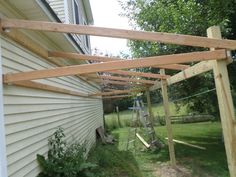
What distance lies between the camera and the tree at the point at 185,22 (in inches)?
411

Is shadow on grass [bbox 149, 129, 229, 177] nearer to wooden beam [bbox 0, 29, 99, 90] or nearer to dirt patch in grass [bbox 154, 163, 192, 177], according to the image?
dirt patch in grass [bbox 154, 163, 192, 177]

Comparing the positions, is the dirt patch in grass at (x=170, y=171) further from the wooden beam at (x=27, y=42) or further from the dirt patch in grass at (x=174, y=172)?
the wooden beam at (x=27, y=42)

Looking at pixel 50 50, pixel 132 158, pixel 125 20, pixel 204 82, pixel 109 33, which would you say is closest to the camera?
pixel 109 33

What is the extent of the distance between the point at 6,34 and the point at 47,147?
235 centimetres

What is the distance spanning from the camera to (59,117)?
276 inches

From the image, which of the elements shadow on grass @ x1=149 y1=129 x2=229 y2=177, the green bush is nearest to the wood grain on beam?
shadow on grass @ x1=149 y1=129 x2=229 y2=177

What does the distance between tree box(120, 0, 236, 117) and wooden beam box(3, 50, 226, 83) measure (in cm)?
630

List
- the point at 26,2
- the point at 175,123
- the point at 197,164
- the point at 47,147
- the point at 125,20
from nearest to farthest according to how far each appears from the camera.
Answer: the point at 26,2, the point at 47,147, the point at 197,164, the point at 125,20, the point at 175,123

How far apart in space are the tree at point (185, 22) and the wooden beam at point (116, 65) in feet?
20.7

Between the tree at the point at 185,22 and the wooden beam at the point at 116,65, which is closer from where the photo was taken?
the wooden beam at the point at 116,65

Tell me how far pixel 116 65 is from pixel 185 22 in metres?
7.21

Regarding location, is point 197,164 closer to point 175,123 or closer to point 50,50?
point 50,50

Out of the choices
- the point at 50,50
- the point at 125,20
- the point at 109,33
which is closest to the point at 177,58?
the point at 109,33

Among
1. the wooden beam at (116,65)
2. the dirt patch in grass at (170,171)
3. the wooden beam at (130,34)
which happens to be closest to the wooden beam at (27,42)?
the wooden beam at (130,34)
